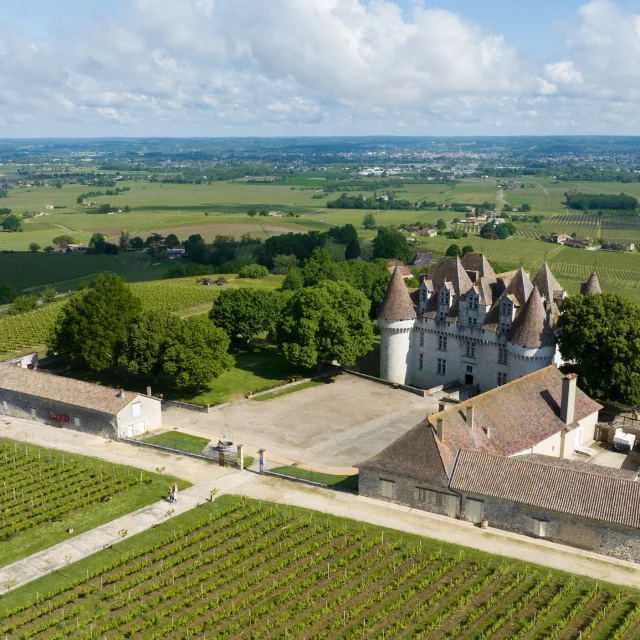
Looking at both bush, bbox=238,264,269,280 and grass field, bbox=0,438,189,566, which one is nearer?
grass field, bbox=0,438,189,566

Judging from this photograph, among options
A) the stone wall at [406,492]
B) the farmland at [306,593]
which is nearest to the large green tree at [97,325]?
the farmland at [306,593]

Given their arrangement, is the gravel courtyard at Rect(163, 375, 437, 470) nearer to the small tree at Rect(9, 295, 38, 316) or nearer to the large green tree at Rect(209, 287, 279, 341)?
the large green tree at Rect(209, 287, 279, 341)

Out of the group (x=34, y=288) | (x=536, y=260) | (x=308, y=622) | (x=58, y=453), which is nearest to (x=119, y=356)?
(x=58, y=453)

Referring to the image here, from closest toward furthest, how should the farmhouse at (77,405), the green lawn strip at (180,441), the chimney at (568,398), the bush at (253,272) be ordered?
the chimney at (568,398), the green lawn strip at (180,441), the farmhouse at (77,405), the bush at (253,272)

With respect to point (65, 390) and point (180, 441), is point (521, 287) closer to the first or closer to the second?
point (180, 441)

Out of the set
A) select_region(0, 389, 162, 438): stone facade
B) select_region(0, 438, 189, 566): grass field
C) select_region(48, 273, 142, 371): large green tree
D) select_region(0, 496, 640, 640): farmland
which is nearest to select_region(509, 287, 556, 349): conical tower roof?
select_region(0, 496, 640, 640): farmland

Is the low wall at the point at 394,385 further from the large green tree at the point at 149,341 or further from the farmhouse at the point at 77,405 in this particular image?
the farmhouse at the point at 77,405

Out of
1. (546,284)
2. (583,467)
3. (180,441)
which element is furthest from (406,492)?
(546,284)
